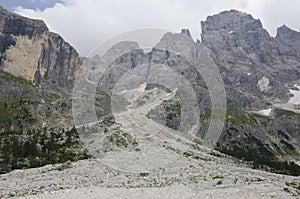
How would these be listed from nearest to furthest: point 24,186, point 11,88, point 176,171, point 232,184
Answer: point 232,184, point 24,186, point 176,171, point 11,88

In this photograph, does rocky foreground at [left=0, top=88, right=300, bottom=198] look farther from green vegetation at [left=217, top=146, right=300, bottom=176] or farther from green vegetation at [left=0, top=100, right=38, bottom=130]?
green vegetation at [left=0, top=100, right=38, bottom=130]

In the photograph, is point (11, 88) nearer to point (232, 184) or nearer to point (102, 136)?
point (102, 136)

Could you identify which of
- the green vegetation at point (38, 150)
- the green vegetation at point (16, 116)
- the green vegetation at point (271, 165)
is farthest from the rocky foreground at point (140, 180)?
the green vegetation at point (16, 116)

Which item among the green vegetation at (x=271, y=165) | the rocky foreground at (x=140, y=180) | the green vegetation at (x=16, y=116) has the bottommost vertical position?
the rocky foreground at (x=140, y=180)

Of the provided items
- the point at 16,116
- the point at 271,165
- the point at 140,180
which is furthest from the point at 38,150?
the point at 271,165

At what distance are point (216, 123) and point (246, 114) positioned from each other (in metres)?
77.9

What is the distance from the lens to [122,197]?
34.5m

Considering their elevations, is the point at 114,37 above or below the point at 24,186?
above

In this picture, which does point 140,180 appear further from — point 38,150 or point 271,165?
point 271,165

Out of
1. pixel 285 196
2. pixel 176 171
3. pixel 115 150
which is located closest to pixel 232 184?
pixel 285 196

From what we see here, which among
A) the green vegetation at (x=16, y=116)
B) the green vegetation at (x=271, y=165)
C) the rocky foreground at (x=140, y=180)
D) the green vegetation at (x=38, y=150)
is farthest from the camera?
the green vegetation at (x=16, y=116)

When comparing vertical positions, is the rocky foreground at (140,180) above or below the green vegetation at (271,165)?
below

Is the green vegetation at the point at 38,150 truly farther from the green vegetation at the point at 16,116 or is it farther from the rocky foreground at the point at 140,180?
the green vegetation at the point at 16,116

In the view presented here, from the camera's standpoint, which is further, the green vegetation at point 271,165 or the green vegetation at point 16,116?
the green vegetation at point 16,116
